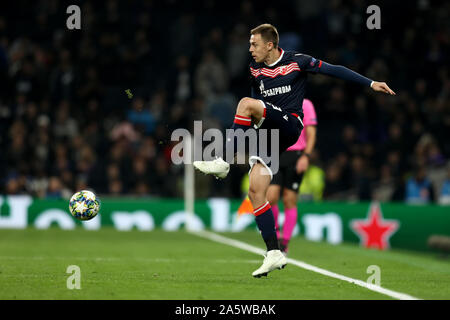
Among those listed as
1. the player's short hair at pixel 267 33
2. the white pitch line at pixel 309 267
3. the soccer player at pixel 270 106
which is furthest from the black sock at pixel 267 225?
the player's short hair at pixel 267 33

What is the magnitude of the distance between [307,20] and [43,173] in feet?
28.4

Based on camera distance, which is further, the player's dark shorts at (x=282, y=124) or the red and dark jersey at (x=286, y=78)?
the red and dark jersey at (x=286, y=78)

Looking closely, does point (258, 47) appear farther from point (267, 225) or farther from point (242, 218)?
point (242, 218)

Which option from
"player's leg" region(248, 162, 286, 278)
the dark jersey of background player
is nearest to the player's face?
the dark jersey of background player

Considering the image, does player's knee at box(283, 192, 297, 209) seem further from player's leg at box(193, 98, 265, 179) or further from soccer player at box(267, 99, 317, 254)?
player's leg at box(193, 98, 265, 179)

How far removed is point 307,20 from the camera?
22.5 meters

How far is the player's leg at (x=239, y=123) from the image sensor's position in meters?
7.52

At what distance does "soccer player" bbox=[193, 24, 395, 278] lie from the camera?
7594 mm

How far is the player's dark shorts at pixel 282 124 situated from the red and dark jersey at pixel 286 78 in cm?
25

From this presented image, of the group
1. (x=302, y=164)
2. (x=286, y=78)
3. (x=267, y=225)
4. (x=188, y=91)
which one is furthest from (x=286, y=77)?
(x=188, y=91)

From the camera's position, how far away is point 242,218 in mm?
16812

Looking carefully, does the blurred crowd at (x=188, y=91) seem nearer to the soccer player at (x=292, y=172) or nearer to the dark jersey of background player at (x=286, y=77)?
the soccer player at (x=292, y=172)

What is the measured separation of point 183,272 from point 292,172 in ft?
10.4
